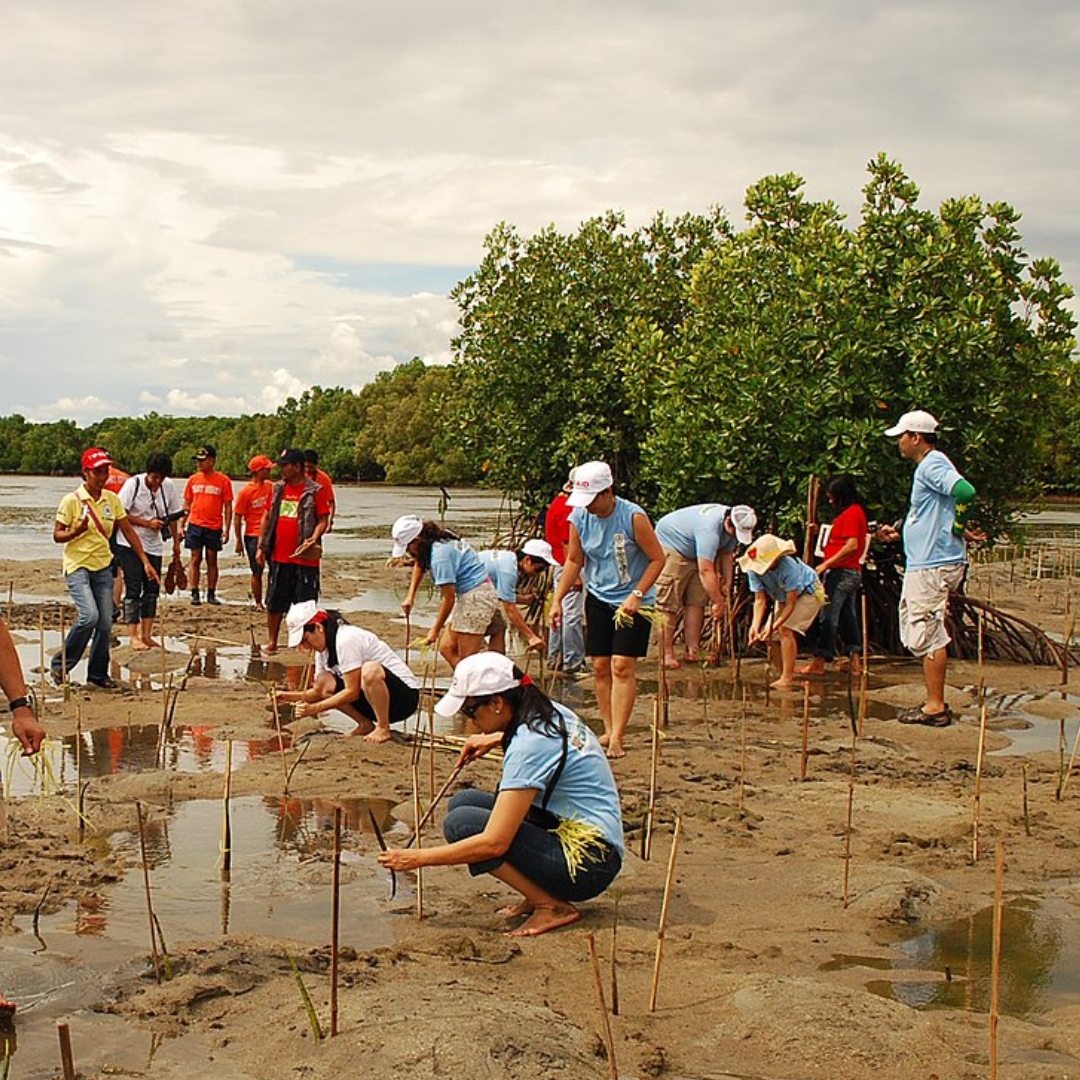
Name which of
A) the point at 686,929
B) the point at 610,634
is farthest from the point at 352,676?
the point at 686,929

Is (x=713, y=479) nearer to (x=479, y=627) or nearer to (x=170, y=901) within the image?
(x=479, y=627)

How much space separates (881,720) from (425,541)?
11.2 feet

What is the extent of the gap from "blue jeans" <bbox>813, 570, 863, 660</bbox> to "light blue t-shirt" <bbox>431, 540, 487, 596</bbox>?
363 cm

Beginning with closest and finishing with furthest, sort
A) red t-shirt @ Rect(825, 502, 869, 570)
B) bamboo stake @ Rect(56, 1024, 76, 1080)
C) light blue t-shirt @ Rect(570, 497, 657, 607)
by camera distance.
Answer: bamboo stake @ Rect(56, 1024, 76, 1080), light blue t-shirt @ Rect(570, 497, 657, 607), red t-shirt @ Rect(825, 502, 869, 570)

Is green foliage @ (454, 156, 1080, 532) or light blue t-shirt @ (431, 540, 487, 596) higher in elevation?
green foliage @ (454, 156, 1080, 532)

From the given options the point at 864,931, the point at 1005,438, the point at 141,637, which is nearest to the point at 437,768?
the point at 864,931

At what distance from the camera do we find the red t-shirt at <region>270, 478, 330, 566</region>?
12758mm

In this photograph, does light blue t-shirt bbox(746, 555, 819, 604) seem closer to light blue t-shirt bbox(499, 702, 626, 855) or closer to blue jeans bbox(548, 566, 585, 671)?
blue jeans bbox(548, 566, 585, 671)

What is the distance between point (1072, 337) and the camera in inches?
505

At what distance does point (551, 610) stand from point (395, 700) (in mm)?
1434

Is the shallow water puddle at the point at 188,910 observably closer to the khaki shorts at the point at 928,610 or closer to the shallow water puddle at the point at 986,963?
the shallow water puddle at the point at 986,963

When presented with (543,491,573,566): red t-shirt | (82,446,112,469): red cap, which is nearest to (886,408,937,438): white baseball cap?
(543,491,573,566): red t-shirt

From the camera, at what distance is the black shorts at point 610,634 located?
8.35 metres

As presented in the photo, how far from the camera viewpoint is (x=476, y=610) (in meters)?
9.78
